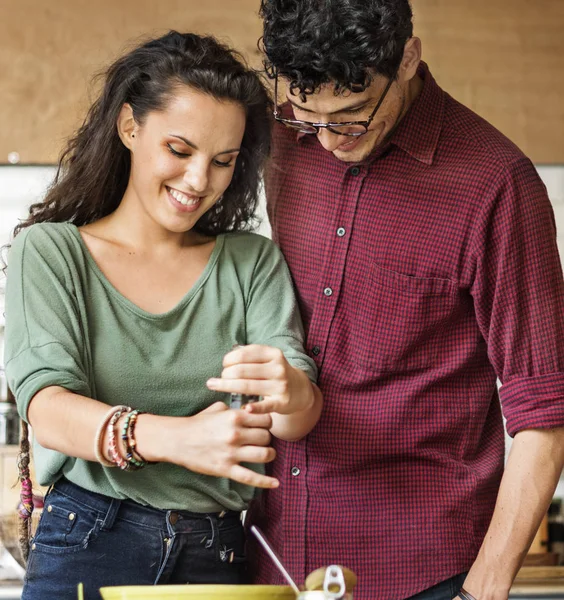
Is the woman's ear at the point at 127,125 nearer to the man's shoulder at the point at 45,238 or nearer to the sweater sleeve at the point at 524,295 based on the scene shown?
the man's shoulder at the point at 45,238

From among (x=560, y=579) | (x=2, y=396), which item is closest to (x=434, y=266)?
(x=560, y=579)

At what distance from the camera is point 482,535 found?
5.78 feet

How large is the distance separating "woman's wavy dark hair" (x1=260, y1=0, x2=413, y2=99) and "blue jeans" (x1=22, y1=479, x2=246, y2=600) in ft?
2.35

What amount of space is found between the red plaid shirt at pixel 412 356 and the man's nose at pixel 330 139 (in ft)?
0.42

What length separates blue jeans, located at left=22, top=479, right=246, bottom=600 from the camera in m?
1.55

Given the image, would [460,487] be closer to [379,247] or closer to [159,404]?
[379,247]

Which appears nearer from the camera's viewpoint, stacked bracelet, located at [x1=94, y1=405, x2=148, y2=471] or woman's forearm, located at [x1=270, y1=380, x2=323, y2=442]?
stacked bracelet, located at [x1=94, y1=405, x2=148, y2=471]

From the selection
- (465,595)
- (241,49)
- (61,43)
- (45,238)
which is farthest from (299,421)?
(61,43)

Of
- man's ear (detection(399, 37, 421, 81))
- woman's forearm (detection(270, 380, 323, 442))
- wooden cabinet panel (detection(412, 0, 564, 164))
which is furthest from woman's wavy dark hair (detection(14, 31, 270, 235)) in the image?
wooden cabinet panel (detection(412, 0, 564, 164))

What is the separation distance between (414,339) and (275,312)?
0.80 feet

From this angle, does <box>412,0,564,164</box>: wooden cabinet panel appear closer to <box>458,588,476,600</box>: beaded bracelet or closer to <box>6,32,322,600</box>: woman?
<box>6,32,322,600</box>: woman

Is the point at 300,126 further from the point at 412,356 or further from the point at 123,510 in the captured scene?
the point at 123,510

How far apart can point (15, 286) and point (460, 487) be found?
2.67 ft

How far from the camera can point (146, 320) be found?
1.60 meters
